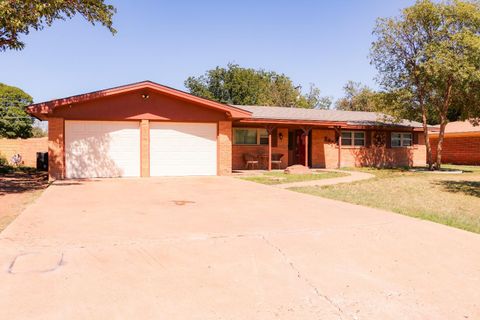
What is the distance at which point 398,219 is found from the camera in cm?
713

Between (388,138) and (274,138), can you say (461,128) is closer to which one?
(388,138)

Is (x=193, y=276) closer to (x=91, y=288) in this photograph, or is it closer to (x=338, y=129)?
(x=91, y=288)

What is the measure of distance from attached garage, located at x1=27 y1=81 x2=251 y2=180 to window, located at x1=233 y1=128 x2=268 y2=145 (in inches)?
129

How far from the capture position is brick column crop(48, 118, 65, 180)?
49.4 ft

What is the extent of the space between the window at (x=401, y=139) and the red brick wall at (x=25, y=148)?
952 inches

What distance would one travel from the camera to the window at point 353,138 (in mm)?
23969

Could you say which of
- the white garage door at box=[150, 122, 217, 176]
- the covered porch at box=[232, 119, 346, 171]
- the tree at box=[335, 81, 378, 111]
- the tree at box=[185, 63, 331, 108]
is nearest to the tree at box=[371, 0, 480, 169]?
the covered porch at box=[232, 119, 346, 171]

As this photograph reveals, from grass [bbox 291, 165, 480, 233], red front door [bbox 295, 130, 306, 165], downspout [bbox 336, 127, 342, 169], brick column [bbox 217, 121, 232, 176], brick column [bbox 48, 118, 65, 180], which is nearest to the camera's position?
grass [bbox 291, 165, 480, 233]

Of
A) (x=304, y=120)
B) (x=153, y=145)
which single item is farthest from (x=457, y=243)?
(x=304, y=120)

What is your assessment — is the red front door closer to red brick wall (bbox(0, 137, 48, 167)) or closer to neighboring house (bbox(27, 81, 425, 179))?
neighboring house (bbox(27, 81, 425, 179))

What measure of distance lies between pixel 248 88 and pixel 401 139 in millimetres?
33252

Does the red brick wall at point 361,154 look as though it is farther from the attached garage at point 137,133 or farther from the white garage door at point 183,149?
the white garage door at point 183,149

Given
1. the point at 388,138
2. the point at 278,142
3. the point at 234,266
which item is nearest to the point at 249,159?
the point at 278,142

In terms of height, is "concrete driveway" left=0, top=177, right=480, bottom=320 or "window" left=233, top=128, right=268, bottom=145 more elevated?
"window" left=233, top=128, right=268, bottom=145
